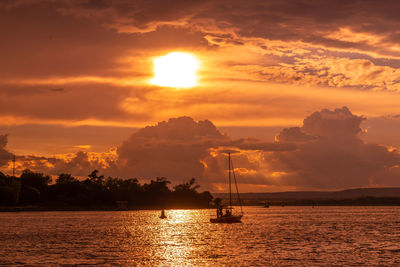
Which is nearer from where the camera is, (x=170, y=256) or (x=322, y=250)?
(x=170, y=256)

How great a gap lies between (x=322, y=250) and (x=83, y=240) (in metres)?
47.1

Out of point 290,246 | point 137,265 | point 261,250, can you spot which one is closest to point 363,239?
point 290,246

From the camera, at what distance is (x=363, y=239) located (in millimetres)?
104000

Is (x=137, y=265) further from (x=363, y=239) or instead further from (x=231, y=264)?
(x=363, y=239)

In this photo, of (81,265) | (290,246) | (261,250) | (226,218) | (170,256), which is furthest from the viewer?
(226,218)

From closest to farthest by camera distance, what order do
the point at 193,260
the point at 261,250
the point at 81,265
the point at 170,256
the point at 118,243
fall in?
1. the point at 81,265
2. the point at 193,260
3. the point at 170,256
4. the point at 261,250
5. the point at 118,243

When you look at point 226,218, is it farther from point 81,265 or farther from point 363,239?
point 81,265

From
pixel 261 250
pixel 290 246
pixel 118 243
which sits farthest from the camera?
pixel 118 243

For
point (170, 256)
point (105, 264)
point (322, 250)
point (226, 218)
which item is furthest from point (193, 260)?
point (226, 218)

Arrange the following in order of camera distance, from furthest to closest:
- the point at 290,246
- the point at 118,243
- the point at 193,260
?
the point at 118,243
the point at 290,246
the point at 193,260

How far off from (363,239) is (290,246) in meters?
21.6

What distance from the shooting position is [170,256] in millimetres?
77312

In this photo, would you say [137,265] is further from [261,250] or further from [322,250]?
[322,250]

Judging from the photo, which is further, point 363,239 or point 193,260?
point 363,239
